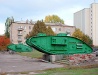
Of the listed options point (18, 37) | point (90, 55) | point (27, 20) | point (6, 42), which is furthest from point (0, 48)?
point (90, 55)

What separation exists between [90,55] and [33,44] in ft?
18.6

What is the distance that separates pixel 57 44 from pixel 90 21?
110m

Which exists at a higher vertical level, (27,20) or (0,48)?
(27,20)

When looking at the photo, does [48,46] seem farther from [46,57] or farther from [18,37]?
[18,37]

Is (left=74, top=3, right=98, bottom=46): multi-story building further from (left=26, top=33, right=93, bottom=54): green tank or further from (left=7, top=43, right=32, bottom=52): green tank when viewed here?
(left=26, top=33, right=93, bottom=54): green tank

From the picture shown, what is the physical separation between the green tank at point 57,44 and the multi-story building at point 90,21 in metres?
106

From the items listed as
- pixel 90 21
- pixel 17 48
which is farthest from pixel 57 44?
pixel 90 21

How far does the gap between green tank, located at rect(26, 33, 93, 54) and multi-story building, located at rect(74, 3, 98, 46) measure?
106312mm

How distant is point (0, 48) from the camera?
8444 centimetres

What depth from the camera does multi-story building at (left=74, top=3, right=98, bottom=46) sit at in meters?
134

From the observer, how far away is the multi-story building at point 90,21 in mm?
133800

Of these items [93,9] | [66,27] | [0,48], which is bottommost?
[0,48]

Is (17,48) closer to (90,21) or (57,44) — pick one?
(57,44)

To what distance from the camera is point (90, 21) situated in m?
136
